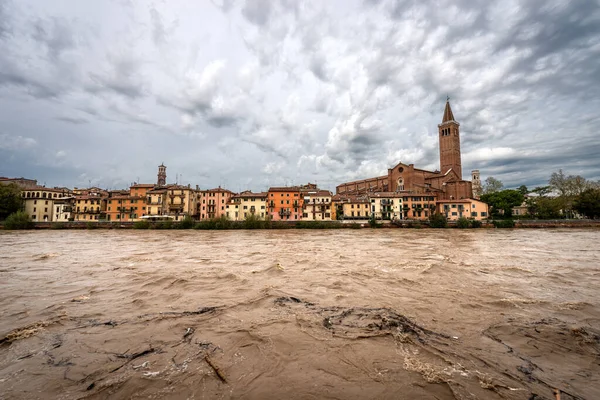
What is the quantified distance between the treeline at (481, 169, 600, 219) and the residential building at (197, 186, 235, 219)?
68.3 m

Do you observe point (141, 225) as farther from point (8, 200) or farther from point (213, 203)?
point (8, 200)

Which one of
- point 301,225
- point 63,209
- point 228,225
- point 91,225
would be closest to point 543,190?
point 301,225

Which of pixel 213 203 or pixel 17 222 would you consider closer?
pixel 17 222

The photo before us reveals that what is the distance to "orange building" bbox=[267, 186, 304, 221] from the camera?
218ft

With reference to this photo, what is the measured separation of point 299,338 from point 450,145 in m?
94.3

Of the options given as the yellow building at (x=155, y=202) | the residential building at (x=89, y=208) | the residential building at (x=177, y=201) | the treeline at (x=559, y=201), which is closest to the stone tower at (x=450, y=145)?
the treeline at (x=559, y=201)

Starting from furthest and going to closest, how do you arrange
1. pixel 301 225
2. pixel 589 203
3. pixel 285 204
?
pixel 285 204 → pixel 301 225 → pixel 589 203

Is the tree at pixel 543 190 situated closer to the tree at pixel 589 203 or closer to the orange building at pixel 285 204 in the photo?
the tree at pixel 589 203

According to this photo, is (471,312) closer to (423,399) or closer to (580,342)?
(580,342)

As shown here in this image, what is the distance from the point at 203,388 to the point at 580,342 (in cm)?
724

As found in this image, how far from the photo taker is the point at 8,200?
194 feet

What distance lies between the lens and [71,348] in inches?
197

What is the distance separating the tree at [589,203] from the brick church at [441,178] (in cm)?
2002

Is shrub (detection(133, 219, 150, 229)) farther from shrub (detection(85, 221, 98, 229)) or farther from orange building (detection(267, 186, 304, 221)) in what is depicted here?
orange building (detection(267, 186, 304, 221))
